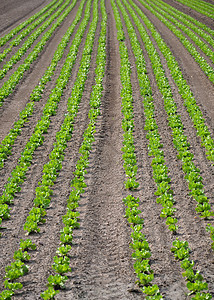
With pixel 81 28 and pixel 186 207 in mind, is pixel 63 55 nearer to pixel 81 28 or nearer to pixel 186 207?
pixel 81 28

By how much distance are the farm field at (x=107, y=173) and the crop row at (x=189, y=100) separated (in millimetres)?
85

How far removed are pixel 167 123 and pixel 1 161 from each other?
691 cm

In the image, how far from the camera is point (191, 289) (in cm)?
676

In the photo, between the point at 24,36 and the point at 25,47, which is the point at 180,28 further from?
the point at 25,47

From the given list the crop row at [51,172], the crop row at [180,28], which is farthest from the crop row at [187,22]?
the crop row at [51,172]

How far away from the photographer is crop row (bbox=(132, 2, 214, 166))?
1252 centimetres

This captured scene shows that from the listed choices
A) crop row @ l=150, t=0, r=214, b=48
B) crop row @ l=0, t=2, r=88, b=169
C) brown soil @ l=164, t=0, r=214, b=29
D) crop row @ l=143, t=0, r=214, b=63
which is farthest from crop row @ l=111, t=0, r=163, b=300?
brown soil @ l=164, t=0, r=214, b=29

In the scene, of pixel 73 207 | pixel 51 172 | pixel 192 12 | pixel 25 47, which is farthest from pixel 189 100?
pixel 192 12

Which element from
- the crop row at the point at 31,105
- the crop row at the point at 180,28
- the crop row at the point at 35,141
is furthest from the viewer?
the crop row at the point at 180,28

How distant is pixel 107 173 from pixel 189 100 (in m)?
7.07

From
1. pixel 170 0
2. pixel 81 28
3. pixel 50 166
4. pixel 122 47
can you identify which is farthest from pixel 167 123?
pixel 170 0

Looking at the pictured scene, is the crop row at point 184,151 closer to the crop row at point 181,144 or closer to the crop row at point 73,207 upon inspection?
the crop row at point 181,144

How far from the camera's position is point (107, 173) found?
1144 centimetres

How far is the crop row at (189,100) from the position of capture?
12.5 m
